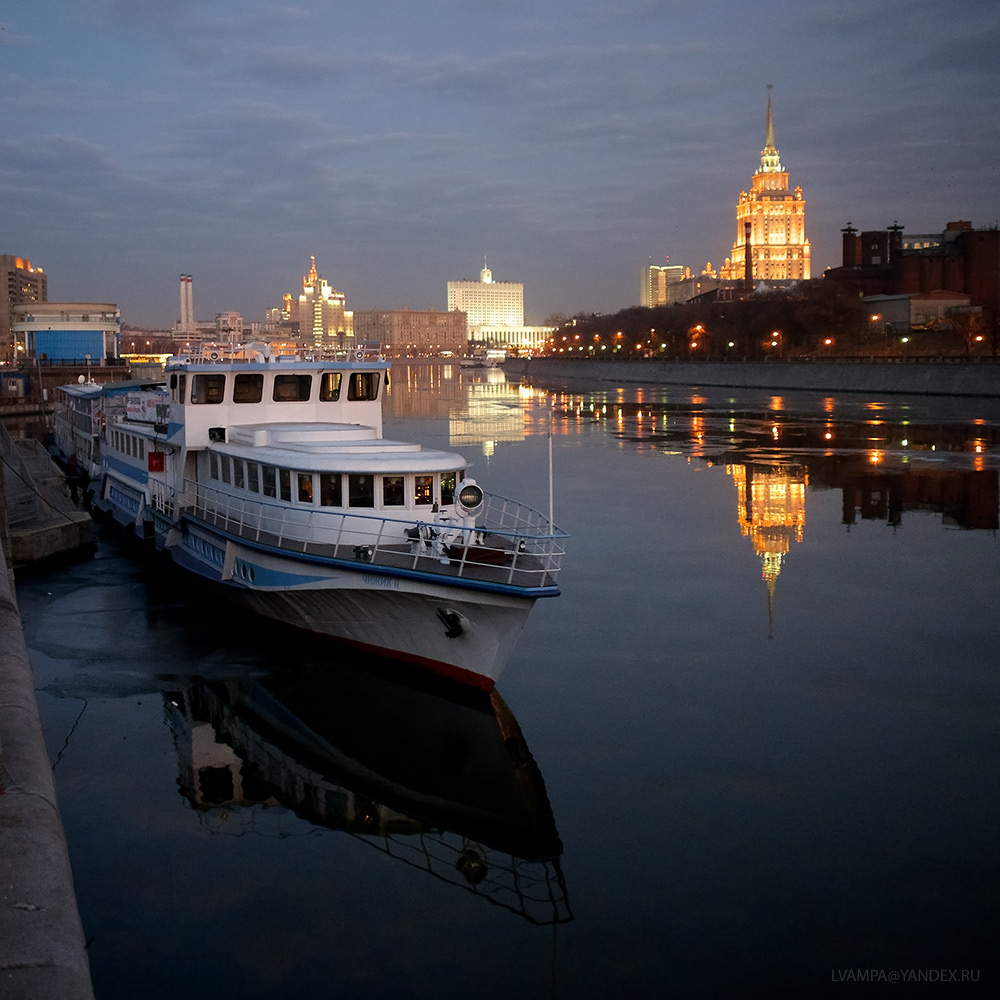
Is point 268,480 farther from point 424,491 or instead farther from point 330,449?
point 424,491

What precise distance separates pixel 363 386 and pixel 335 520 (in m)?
A: 6.38

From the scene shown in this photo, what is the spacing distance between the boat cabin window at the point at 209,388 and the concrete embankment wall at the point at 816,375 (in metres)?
66.1

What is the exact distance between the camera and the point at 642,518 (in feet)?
104

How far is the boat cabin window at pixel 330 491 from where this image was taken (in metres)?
17.8

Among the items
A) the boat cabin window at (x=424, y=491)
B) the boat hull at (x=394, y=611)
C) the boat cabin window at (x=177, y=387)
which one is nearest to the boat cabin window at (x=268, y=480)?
the boat hull at (x=394, y=611)

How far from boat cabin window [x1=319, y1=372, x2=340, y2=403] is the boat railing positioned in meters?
3.74

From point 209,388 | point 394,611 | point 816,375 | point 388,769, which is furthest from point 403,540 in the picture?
point 816,375

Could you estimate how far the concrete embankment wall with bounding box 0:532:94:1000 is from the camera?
7285mm

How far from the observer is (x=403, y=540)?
1698cm

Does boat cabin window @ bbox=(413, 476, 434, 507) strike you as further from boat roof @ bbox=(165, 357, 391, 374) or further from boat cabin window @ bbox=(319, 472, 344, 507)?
boat roof @ bbox=(165, 357, 391, 374)

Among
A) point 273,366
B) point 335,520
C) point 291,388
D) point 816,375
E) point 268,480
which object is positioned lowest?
point 335,520

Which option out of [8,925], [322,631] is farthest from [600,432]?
[8,925]

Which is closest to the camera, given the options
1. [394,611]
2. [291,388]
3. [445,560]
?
[445,560]

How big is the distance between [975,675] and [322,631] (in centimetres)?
1063
